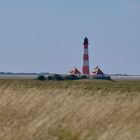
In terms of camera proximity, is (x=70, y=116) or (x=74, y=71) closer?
(x=70, y=116)

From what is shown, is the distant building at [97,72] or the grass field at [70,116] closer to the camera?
the grass field at [70,116]

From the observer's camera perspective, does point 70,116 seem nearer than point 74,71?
Yes

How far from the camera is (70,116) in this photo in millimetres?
22141

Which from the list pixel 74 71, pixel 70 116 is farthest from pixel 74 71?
pixel 70 116

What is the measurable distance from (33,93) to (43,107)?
3190 millimetres

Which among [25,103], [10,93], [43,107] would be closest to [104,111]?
[43,107]

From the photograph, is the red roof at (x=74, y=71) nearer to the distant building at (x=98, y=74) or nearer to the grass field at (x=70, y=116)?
the distant building at (x=98, y=74)

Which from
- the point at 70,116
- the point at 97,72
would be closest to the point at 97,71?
the point at 97,72

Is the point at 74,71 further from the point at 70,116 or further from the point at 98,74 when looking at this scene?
the point at 70,116

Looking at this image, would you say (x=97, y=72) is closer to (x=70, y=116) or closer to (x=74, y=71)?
(x=74, y=71)

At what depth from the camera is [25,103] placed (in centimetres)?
2612

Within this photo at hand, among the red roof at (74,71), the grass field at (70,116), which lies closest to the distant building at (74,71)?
the red roof at (74,71)

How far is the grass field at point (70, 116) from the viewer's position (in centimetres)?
1915

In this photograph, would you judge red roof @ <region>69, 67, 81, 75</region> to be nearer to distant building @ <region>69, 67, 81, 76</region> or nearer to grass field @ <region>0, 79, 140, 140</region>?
distant building @ <region>69, 67, 81, 76</region>
